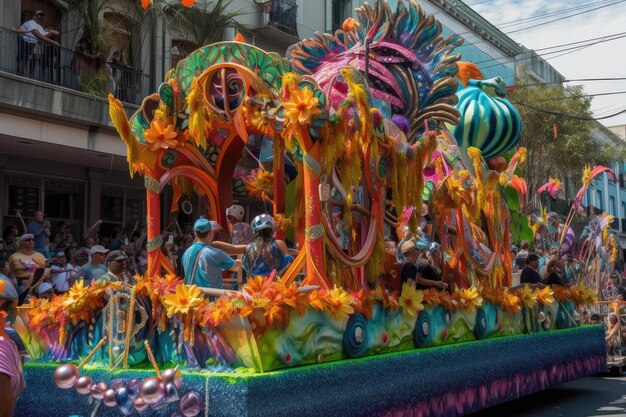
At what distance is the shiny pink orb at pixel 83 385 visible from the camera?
246 inches

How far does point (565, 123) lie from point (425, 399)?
23.4 meters

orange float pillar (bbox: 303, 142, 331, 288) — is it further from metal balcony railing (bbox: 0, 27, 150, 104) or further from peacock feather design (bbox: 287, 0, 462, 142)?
metal balcony railing (bbox: 0, 27, 150, 104)

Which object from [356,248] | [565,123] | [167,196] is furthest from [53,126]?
[565,123]

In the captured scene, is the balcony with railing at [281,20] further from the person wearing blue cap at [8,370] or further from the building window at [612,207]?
the building window at [612,207]

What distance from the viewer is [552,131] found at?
2908 centimetres

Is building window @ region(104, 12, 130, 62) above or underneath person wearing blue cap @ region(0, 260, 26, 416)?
above

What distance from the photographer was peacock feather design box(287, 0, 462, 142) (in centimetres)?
1043

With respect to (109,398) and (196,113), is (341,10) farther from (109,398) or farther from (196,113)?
(109,398)

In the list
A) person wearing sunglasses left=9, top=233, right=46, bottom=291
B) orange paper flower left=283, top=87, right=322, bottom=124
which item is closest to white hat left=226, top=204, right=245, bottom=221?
orange paper flower left=283, top=87, right=322, bottom=124

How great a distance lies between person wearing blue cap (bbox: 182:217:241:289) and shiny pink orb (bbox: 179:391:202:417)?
4.22 ft

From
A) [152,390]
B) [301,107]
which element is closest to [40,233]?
[301,107]

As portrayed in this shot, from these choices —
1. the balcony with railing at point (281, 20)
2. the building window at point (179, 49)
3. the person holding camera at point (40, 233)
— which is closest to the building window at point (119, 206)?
the building window at point (179, 49)

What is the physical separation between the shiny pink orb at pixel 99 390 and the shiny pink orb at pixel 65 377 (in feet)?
0.54

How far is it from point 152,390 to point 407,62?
20.1ft
